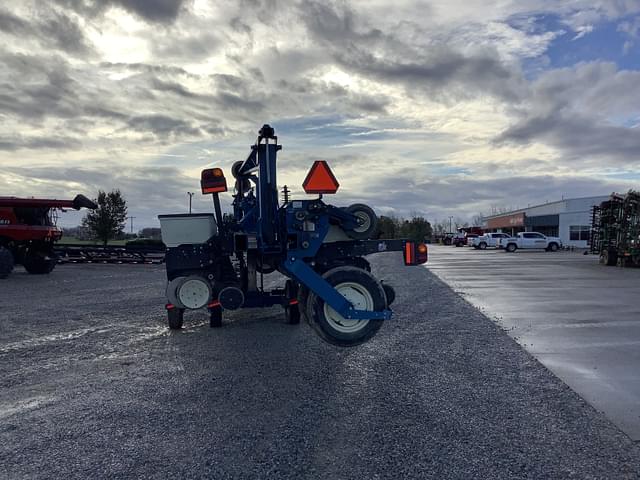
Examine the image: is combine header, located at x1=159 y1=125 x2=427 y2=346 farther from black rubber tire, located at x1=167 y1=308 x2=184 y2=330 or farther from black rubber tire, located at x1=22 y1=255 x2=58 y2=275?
black rubber tire, located at x1=22 y1=255 x2=58 y2=275

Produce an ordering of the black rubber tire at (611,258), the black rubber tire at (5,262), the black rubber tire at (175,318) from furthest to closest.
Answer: the black rubber tire at (611,258), the black rubber tire at (5,262), the black rubber tire at (175,318)

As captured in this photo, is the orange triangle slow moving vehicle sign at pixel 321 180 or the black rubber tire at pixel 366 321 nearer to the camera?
the black rubber tire at pixel 366 321

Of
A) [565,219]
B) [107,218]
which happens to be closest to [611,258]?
[565,219]

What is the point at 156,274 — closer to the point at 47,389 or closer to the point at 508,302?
the point at 508,302

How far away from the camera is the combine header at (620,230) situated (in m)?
24.6

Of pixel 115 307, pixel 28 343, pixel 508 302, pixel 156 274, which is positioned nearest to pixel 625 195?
pixel 508 302

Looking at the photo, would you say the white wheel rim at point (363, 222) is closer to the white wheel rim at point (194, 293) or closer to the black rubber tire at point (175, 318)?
the white wheel rim at point (194, 293)

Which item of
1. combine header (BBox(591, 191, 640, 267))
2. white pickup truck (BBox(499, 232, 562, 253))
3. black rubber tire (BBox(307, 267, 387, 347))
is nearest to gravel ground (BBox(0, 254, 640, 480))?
black rubber tire (BBox(307, 267, 387, 347))

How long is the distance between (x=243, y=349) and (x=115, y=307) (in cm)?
535

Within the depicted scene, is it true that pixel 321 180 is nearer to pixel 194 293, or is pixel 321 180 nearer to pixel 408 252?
pixel 408 252

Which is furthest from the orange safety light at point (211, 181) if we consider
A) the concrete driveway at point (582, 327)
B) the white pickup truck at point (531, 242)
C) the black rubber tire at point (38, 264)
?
the white pickup truck at point (531, 242)

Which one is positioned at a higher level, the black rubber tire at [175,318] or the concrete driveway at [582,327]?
the black rubber tire at [175,318]

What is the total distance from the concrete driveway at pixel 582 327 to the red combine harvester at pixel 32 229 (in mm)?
13756

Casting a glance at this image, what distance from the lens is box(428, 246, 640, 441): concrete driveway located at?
17.6 feet
